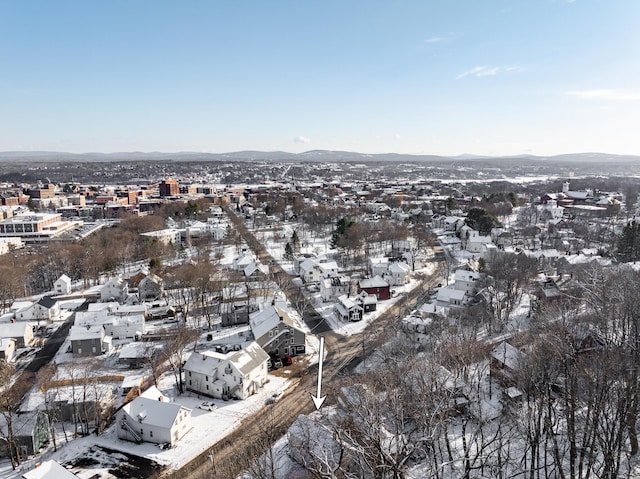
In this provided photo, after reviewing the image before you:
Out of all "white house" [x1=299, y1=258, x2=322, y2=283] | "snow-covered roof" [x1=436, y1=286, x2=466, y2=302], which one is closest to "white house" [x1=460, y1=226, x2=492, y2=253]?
"snow-covered roof" [x1=436, y1=286, x2=466, y2=302]

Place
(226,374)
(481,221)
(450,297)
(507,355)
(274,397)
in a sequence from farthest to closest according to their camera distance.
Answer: (481,221) < (450,297) < (226,374) < (274,397) < (507,355)

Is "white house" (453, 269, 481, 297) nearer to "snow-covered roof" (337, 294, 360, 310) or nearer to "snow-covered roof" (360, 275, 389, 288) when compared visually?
"snow-covered roof" (360, 275, 389, 288)

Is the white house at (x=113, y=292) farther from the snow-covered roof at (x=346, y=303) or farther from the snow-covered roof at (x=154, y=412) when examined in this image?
the snow-covered roof at (x=154, y=412)

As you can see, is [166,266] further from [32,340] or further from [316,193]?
[316,193]

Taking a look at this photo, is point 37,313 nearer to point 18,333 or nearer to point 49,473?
point 18,333

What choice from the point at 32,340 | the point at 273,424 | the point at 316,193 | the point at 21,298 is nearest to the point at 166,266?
the point at 21,298

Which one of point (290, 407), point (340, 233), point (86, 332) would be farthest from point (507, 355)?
point (340, 233)
